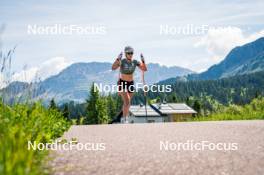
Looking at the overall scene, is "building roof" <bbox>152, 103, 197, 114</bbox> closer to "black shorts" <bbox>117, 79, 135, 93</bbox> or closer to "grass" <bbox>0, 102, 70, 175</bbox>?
"black shorts" <bbox>117, 79, 135, 93</bbox>

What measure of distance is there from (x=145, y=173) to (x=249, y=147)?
2680mm

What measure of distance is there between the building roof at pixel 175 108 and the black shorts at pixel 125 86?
320 feet

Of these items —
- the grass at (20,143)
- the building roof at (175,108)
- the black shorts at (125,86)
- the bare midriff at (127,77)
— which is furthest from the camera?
the building roof at (175,108)

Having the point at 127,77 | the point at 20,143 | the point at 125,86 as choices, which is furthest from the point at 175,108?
the point at 20,143

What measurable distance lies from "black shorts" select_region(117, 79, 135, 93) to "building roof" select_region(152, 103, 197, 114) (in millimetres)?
97473

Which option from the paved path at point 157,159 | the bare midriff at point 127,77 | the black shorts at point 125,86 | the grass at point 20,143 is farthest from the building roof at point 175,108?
the grass at point 20,143

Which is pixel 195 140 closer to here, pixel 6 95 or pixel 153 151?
pixel 153 151

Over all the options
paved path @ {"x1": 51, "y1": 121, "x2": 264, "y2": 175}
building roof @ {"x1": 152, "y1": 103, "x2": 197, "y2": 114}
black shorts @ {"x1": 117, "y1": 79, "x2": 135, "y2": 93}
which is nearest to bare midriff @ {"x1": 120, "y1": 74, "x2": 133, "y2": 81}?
black shorts @ {"x1": 117, "y1": 79, "x2": 135, "y2": 93}

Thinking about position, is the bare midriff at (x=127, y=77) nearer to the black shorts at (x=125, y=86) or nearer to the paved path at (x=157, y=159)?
the black shorts at (x=125, y=86)

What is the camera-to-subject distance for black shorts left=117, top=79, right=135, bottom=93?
14.2 metres

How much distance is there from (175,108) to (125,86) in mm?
102720

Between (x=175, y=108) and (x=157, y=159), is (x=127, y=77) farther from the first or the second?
(x=175, y=108)

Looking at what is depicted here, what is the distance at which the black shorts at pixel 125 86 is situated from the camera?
1416cm

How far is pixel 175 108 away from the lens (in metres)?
116
